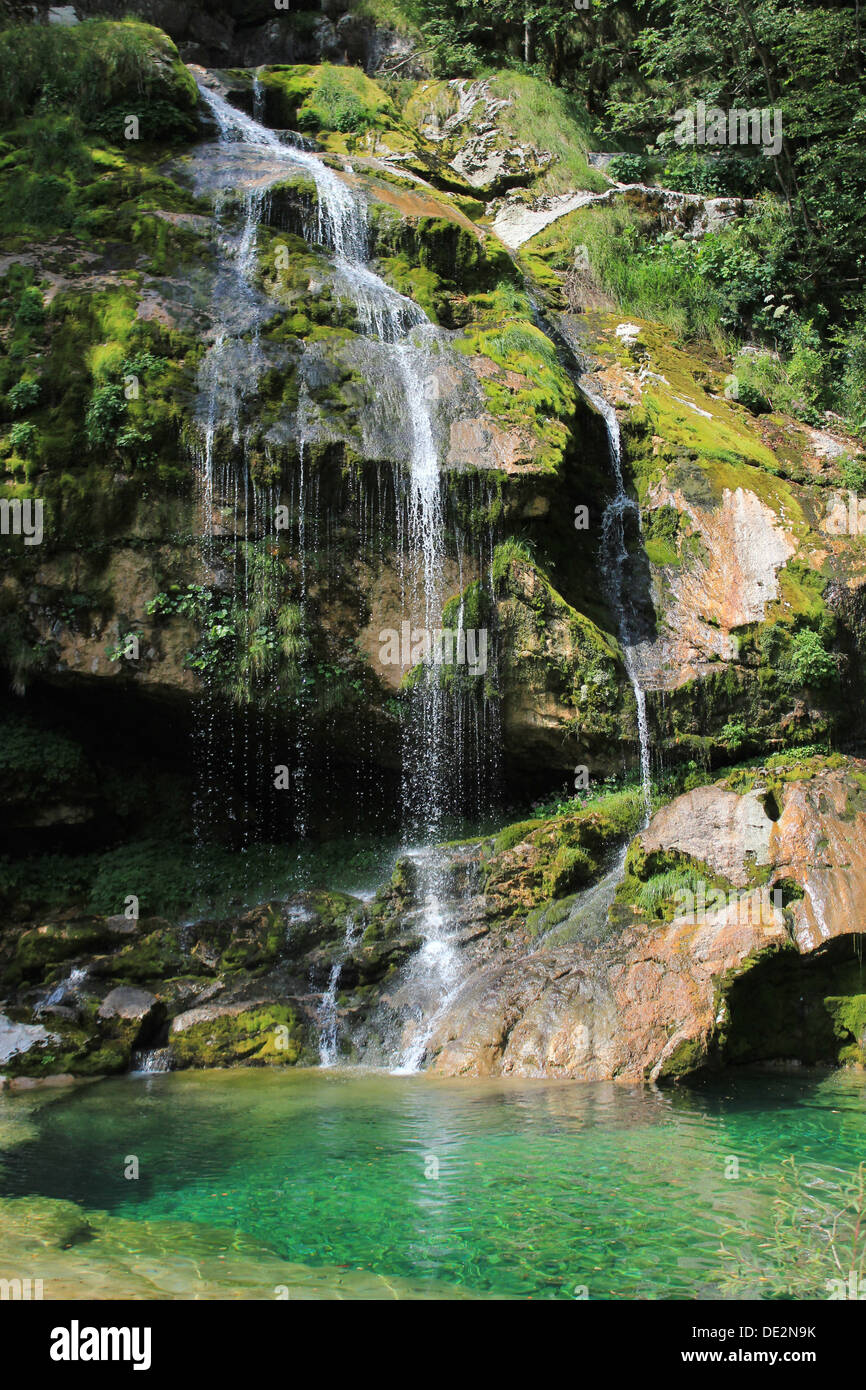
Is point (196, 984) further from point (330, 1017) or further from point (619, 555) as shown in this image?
point (619, 555)

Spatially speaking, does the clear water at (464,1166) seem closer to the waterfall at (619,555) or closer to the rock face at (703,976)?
the rock face at (703,976)

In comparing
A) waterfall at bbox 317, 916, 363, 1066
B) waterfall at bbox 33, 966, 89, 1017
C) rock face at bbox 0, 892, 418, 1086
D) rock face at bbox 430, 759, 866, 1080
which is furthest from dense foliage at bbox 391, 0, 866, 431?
waterfall at bbox 33, 966, 89, 1017

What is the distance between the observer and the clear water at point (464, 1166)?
4.51m

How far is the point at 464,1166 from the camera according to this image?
582 cm

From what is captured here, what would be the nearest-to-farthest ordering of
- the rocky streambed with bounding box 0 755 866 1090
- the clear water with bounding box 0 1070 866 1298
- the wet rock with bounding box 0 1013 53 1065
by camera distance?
the clear water with bounding box 0 1070 866 1298 → the rocky streambed with bounding box 0 755 866 1090 → the wet rock with bounding box 0 1013 53 1065

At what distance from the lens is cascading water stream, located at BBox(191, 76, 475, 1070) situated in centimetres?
1013

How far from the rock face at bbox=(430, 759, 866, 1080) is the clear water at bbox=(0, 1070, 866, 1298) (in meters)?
0.42

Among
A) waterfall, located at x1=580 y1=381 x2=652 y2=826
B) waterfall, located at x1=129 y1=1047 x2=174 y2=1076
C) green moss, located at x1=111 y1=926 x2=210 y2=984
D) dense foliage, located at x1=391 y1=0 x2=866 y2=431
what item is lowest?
waterfall, located at x1=129 y1=1047 x2=174 y2=1076

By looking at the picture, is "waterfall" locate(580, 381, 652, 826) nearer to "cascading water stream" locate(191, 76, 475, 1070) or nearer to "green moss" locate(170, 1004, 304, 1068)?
"cascading water stream" locate(191, 76, 475, 1070)

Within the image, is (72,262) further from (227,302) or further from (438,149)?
(438,149)

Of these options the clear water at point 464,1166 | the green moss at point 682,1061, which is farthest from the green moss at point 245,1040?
the green moss at point 682,1061

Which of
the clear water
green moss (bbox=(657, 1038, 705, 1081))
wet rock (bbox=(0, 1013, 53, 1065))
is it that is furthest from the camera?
wet rock (bbox=(0, 1013, 53, 1065))

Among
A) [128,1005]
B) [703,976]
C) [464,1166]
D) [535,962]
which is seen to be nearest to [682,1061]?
[703,976]

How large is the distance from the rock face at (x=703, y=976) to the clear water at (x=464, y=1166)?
0.42 meters
